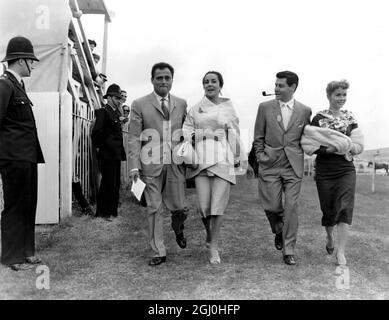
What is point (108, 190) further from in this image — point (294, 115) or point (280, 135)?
point (294, 115)

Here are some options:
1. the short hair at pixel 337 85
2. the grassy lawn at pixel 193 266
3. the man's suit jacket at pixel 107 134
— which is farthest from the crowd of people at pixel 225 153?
the man's suit jacket at pixel 107 134

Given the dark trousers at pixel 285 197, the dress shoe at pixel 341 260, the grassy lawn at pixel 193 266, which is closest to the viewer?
the grassy lawn at pixel 193 266

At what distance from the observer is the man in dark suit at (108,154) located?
721 cm

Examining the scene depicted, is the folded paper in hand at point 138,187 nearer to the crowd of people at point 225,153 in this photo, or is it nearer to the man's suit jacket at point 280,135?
the crowd of people at point 225,153

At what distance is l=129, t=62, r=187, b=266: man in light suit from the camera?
15.7ft

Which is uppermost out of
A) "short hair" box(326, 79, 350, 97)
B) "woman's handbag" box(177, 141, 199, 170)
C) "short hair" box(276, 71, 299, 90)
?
"short hair" box(276, 71, 299, 90)

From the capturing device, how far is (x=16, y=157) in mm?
4391

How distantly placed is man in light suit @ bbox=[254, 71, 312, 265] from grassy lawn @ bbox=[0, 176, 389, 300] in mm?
513

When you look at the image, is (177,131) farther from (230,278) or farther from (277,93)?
(230,278)

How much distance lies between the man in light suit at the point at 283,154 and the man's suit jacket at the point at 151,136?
99cm

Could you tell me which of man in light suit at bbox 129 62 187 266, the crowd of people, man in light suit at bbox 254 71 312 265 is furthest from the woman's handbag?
man in light suit at bbox 254 71 312 265

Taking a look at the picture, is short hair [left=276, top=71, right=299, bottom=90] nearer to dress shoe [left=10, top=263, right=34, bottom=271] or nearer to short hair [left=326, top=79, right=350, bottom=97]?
short hair [left=326, top=79, right=350, bottom=97]

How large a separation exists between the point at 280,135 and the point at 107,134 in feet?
10.9
